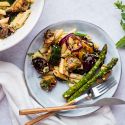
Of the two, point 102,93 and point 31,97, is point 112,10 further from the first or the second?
point 31,97

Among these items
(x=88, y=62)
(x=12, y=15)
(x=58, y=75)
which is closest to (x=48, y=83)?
(x=58, y=75)

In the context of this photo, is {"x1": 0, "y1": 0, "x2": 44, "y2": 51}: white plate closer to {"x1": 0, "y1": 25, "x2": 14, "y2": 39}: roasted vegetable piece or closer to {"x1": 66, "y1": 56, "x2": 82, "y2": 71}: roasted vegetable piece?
{"x1": 0, "y1": 25, "x2": 14, "y2": 39}: roasted vegetable piece

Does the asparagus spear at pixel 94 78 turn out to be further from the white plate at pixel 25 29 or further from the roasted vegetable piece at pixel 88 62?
the white plate at pixel 25 29

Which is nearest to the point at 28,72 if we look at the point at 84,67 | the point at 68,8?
the point at 84,67

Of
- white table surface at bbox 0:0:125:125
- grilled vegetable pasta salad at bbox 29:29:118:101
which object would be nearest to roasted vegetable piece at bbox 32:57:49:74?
grilled vegetable pasta salad at bbox 29:29:118:101

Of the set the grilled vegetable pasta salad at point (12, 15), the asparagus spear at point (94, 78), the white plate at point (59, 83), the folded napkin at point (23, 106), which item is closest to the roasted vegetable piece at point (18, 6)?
the grilled vegetable pasta salad at point (12, 15)

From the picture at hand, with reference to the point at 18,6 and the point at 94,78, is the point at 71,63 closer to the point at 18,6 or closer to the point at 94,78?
the point at 94,78
